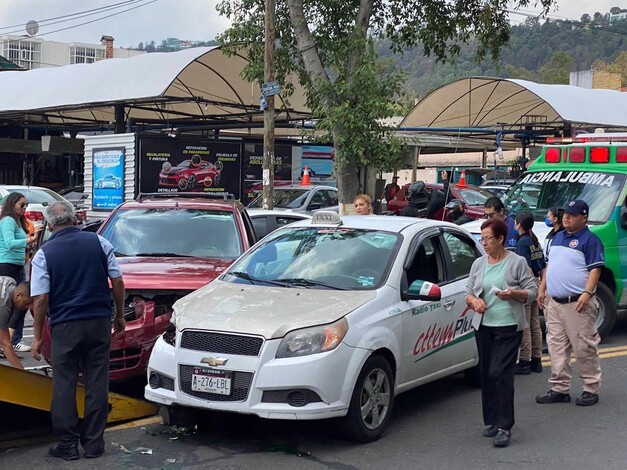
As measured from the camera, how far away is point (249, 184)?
2584cm

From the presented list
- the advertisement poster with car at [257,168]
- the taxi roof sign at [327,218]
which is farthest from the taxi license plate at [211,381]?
the advertisement poster with car at [257,168]

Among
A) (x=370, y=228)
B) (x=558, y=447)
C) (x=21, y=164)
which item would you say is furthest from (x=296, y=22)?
(x=21, y=164)

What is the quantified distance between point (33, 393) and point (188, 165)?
53.8 ft

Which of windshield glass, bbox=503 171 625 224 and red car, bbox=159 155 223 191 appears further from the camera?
red car, bbox=159 155 223 191

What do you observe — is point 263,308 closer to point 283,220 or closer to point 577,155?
point 283,220

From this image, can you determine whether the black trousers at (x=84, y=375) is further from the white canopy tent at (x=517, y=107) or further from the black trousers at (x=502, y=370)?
the white canopy tent at (x=517, y=107)

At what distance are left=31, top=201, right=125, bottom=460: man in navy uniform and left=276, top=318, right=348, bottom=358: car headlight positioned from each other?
1.29 metres

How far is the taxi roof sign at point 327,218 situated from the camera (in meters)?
7.67

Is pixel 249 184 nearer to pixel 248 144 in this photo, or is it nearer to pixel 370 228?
pixel 248 144

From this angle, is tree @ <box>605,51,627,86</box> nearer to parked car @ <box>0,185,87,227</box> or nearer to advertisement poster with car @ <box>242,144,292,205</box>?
advertisement poster with car @ <box>242,144,292,205</box>

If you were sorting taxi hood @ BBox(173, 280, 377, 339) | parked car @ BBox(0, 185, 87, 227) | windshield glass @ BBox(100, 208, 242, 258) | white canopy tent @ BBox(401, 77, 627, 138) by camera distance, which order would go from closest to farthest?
taxi hood @ BBox(173, 280, 377, 339) < windshield glass @ BBox(100, 208, 242, 258) < parked car @ BBox(0, 185, 87, 227) < white canopy tent @ BBox(401, 77, 627, 138)

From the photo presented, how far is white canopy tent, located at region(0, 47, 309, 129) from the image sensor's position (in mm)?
21703

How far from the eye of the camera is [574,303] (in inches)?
295

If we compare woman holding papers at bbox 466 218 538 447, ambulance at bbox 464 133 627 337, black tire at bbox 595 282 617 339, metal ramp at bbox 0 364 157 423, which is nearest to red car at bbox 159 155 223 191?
ambulance at bbox 464 133 627 337
